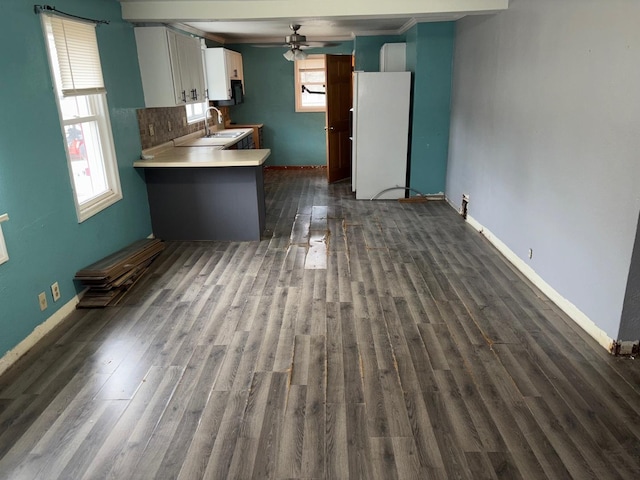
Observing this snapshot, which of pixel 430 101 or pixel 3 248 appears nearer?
pixel 3 248

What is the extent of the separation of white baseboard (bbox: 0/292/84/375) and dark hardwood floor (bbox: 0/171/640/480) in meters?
0.06

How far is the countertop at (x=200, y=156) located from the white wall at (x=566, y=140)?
2.38 m

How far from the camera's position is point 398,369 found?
2.70 meters

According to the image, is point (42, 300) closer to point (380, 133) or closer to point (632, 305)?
point (632, 305)

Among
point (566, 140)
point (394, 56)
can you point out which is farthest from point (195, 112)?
point (566, 140)

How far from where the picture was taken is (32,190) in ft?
9.83

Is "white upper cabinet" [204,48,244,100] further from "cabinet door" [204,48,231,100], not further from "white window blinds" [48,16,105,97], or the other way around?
"white window blinds" [48,16,105,97]

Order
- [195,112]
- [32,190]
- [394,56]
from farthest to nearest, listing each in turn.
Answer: [195,112] → [394,56] → [32,190]

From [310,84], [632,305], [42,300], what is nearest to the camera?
[632,305]

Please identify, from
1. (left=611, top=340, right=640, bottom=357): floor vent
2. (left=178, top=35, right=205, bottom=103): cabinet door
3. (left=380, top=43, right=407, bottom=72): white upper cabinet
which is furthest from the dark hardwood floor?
(left=380, top=43, right=407, bottom=72): white upper cabinet

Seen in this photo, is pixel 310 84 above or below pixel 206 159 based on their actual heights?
above

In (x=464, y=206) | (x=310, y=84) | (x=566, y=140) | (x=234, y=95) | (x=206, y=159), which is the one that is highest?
(x=310, y=84)

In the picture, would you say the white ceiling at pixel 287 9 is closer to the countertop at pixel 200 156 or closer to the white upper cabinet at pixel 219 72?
the countertop at pixel 200 156

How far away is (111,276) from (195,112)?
405 centimetres
